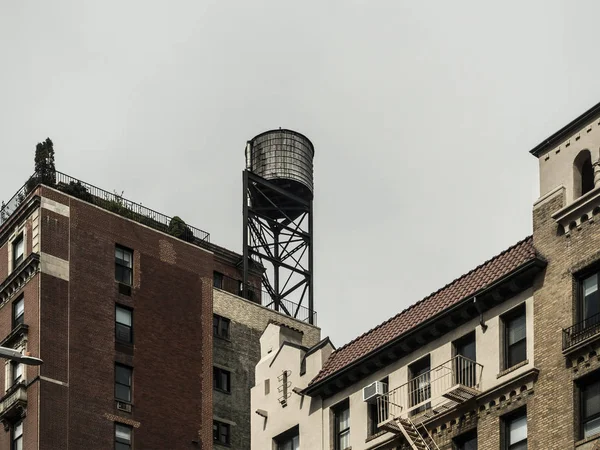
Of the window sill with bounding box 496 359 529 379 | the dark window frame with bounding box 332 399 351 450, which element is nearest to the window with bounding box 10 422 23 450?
the dark window frame with bounding box 332 399 351 450

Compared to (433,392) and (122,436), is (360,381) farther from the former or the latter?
(122,436)

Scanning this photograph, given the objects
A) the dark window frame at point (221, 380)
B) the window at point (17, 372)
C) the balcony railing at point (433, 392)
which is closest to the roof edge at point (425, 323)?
the balcony railing at point (433, 392)

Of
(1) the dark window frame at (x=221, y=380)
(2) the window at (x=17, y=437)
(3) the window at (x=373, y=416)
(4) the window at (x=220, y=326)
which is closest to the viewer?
(3) the window at (x=373, y=416)

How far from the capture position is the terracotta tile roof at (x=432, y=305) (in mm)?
53056

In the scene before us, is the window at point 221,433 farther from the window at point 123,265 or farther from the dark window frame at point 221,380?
the window at point 123,265

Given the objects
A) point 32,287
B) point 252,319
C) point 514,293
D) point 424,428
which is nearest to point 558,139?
point 514,293

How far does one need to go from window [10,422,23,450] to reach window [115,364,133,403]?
5311 millimetres

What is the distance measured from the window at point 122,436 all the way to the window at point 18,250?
10.1 metres

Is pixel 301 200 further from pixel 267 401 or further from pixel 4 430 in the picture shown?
pixel 267 401

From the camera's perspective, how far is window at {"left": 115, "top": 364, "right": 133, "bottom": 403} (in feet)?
284

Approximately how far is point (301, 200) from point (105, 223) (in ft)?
65.3

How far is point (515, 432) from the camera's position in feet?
166

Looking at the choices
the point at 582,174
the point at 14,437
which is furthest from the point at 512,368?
the point at 14,437

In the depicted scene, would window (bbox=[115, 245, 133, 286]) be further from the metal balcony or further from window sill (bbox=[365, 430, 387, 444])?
window sill (bbox=[365, 430, 387, 444])
